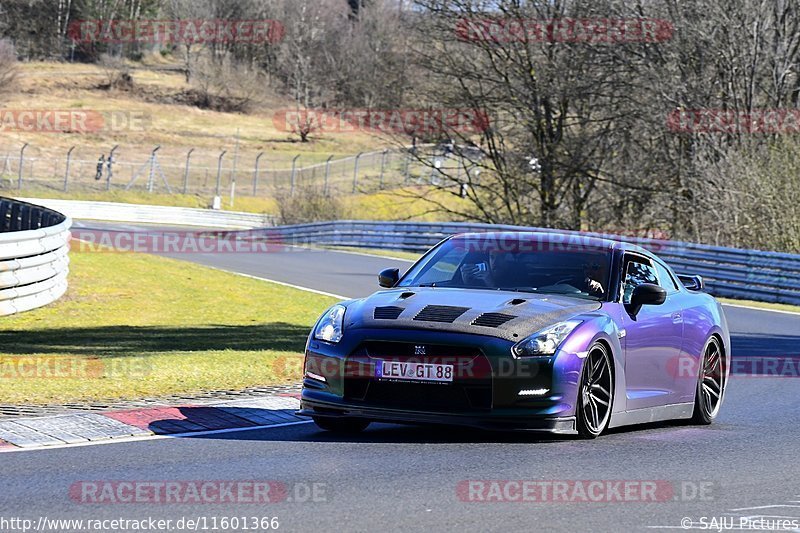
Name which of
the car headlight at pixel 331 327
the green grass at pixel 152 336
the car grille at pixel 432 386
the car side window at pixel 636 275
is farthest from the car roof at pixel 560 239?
the green grass at pixel 152 336

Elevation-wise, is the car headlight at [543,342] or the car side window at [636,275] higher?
the car side window at [636,275]

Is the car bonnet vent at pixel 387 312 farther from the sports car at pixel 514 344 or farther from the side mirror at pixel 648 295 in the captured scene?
the side mirror at pixel 648 295

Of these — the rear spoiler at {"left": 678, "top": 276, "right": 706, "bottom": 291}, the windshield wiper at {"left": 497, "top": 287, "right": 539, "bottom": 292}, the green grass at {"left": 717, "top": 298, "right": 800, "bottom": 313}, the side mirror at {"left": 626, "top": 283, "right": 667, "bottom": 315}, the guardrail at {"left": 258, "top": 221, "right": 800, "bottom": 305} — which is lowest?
the green grass at {"left": 717, "top": 298, "right": 800, "bottom": 313}

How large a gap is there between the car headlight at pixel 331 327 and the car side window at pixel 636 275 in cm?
213

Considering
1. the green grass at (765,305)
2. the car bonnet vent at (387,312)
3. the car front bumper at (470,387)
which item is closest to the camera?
the car front bumper at (470,387)

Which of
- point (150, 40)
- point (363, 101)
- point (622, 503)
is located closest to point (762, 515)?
point (622, 503)

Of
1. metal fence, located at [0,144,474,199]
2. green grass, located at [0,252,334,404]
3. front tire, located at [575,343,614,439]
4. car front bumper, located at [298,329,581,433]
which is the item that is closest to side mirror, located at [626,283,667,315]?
front tire, located at [575,343,614,439]

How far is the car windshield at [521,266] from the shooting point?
9.27 meters

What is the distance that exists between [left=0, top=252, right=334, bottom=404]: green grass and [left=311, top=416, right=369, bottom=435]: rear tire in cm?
241

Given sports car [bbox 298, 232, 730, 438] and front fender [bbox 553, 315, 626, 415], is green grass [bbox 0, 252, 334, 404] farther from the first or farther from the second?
front fender [bbox 553, 315, 626, 415]

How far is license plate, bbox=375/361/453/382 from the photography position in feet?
26.5

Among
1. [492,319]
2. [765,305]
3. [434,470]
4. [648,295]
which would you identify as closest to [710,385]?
[648,295]

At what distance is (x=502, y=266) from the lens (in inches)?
370

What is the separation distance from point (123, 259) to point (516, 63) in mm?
14270
